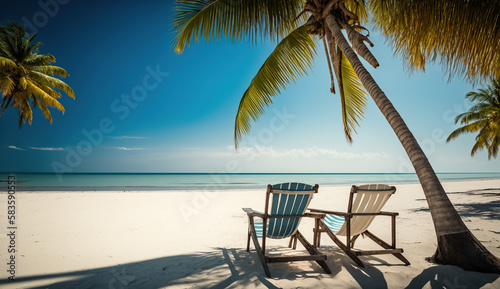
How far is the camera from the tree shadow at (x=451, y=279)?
2.16 meters

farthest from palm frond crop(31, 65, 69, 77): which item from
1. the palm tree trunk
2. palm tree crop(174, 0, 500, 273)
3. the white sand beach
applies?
the palm tree trunk

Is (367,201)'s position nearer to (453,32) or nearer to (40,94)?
(453,32)

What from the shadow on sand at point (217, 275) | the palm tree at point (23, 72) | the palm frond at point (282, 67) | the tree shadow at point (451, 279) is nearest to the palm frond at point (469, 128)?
the palm frond at point (282, 67)

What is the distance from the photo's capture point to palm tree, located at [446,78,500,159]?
42.0 ft

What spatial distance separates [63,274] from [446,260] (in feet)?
13.6

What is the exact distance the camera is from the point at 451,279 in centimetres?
227

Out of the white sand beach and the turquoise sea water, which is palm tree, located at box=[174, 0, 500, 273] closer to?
the white sand beach

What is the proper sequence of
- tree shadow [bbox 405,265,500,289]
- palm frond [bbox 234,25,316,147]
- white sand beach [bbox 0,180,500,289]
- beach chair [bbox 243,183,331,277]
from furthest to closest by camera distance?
palm frond [bbox 234,25,316,147], beach chair [bbox 243,183,331,277], white sand beach [bbox 0,180,500,289], tree shadow [bbox 405,265,500,289]

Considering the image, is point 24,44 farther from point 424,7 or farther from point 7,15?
point 424,7

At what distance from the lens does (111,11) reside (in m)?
14.0

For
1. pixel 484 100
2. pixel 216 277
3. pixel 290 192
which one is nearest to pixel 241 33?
pixel 290 192

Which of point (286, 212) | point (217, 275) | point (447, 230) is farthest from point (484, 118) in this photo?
point (217, 275)

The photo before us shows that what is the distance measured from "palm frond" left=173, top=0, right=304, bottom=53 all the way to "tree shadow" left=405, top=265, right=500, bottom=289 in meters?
4.07

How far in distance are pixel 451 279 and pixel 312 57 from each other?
4214 millimetres
